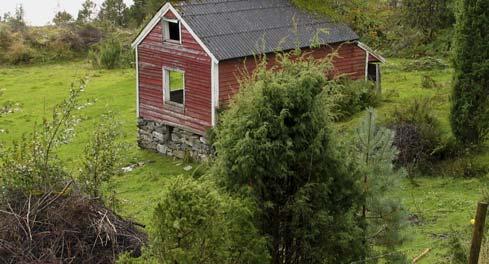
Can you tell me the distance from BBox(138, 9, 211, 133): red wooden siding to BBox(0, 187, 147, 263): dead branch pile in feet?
29.9

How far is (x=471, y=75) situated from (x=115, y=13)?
33.3m

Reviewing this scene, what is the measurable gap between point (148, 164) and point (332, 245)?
14788 mm

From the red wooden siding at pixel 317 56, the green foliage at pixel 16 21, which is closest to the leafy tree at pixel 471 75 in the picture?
the red wooden siding at pixel 317 56

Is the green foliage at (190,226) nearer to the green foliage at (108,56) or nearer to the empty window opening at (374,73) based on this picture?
the empty window opening at (374,73)

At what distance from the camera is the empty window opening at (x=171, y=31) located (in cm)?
2167

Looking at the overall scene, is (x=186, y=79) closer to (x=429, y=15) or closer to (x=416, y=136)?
(x=416, y=136)

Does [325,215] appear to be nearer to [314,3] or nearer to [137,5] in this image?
[314,3]

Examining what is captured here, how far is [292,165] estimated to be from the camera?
757 cm

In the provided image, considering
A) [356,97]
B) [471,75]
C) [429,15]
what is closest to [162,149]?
[356,97]

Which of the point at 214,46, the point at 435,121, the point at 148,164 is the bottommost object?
the point at 148,164

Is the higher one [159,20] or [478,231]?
[159,20]

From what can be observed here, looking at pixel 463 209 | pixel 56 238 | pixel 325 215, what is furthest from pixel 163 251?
pixel 463 209

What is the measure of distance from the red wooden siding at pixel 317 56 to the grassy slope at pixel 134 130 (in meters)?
1.55

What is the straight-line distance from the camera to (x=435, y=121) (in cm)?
1975
